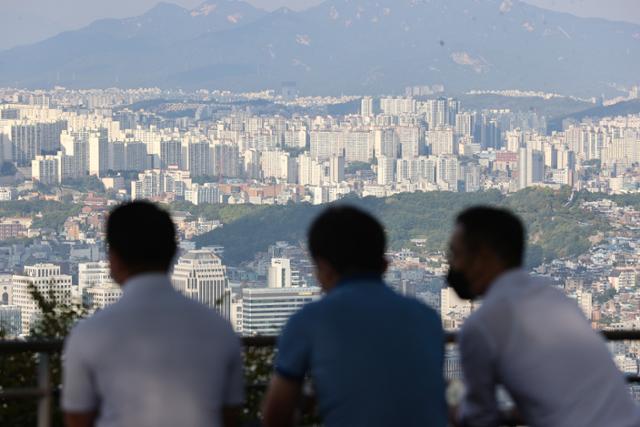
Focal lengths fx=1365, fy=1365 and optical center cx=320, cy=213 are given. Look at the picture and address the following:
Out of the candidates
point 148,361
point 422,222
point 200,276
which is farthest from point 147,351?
point 422,222

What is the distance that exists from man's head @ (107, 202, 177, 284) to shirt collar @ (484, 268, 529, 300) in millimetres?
439

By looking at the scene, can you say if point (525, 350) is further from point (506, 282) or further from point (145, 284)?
point (145, 284)

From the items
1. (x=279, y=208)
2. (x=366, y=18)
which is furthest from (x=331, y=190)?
(x=366, y=18)

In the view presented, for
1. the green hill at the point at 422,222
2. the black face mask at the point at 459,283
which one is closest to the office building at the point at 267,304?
the green hill at the point at 422,222

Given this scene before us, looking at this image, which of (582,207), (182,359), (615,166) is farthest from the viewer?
(615,166)

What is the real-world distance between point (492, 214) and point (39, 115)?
270 ft

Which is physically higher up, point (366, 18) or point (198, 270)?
point (366, 18)

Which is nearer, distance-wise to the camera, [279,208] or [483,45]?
[279,208]

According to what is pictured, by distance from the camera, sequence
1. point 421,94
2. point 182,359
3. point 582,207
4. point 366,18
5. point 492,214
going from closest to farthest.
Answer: point 182,359 → point 492,214 → point 582,207 → point 421,94 → point 366,18

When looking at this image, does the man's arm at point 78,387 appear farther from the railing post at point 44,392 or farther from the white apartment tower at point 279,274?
the white apartment tower at point 279,274

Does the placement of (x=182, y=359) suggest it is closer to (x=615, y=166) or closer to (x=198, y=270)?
(x=198, y=270)

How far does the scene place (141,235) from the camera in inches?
70.7

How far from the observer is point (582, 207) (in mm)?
61688

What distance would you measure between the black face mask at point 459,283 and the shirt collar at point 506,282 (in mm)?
48
